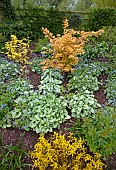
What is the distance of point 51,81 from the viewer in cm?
572

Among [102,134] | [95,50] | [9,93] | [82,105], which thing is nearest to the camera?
[102,134]

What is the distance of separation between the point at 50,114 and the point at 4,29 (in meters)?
4.09

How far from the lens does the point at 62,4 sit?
17406 mm

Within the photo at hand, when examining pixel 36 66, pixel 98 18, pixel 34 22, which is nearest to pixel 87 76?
pixel 36 66

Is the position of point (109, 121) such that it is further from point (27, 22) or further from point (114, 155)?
point (27, 22)

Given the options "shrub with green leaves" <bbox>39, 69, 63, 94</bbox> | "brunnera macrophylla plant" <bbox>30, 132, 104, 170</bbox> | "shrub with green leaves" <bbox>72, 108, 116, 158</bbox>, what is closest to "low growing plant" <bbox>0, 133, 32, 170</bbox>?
"brunnera macrophylla plant" <bbox>30, 132, 104, 170</bbox>

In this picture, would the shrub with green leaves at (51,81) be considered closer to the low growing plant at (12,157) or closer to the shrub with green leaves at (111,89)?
the shrub with green leaves at (111,89)

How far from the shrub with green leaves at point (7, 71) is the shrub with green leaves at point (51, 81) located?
63 cm

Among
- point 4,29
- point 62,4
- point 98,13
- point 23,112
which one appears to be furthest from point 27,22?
point 62,4

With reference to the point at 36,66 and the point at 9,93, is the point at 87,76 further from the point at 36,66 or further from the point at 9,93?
the point at 9,93

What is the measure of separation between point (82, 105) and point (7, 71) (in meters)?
2.02

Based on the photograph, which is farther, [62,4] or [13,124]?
[62,4]

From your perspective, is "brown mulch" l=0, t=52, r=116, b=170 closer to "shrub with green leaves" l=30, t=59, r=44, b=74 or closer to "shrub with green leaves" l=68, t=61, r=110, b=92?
"shrub with green leaves" l=68, t=61, r=110, b=92

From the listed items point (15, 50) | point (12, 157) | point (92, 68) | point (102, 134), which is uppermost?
point (15, 50)
